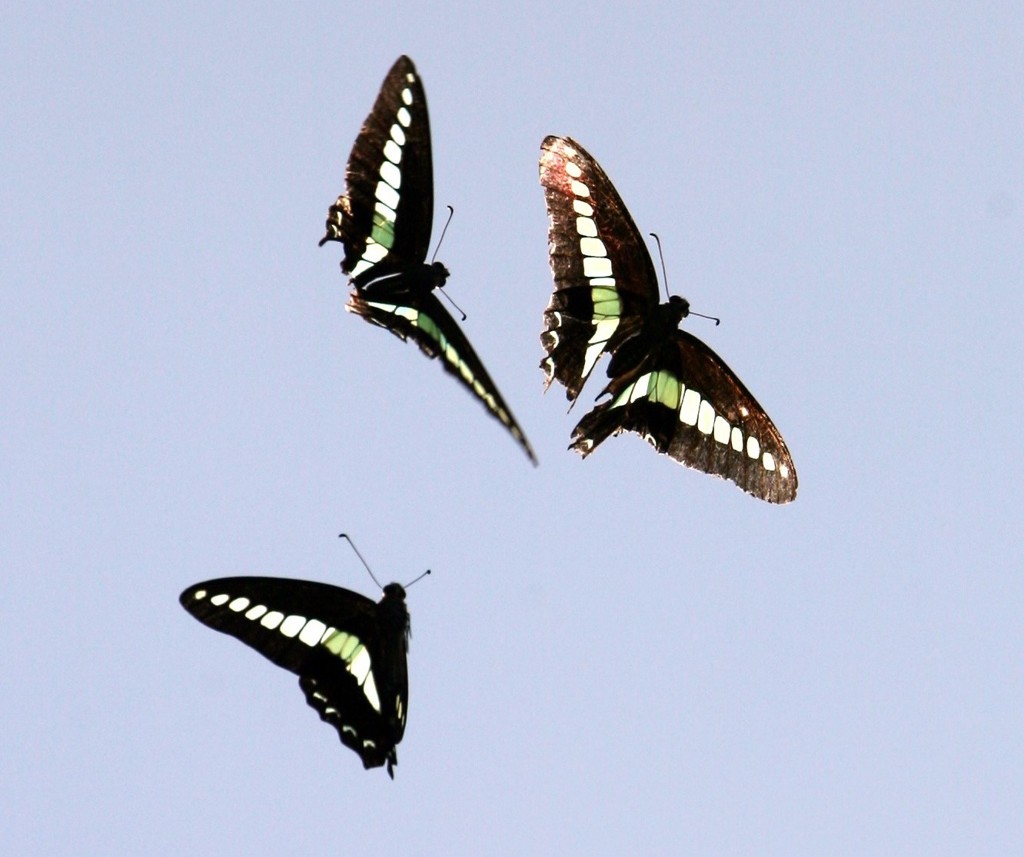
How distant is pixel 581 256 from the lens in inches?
433

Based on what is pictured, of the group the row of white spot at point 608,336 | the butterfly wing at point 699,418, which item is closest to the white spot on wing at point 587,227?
the row of white spot at point 608,336

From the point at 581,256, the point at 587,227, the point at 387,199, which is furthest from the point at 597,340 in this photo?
the point at 387,199

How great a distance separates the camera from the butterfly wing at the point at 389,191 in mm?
10555

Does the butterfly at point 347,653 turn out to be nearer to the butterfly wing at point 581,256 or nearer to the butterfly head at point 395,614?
the butterfly head at point 395,614

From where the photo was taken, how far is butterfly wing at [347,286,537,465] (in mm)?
9125

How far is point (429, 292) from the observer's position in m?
10.6

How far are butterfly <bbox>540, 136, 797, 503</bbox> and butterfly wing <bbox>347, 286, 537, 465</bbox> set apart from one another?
3.39ft

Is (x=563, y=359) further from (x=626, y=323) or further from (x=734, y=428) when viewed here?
(x=734, y=428)

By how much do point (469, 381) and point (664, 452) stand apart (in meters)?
2.72

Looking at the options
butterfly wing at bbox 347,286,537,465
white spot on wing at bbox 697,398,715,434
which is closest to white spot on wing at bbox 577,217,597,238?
butterfly wing at bbox 347,286,537,465

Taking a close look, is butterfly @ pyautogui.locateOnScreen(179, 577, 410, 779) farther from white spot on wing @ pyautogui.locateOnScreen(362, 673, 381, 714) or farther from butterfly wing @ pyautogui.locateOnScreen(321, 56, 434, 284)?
butterfly wing @ pyautogui.locateOnScreen(321, 56, 434, 284)

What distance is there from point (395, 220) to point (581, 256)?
1.54 m

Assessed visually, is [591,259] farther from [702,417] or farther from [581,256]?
[702,417]

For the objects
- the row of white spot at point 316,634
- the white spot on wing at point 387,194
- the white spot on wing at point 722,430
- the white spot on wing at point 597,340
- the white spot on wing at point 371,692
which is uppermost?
the white spot on wing at point 387,194
